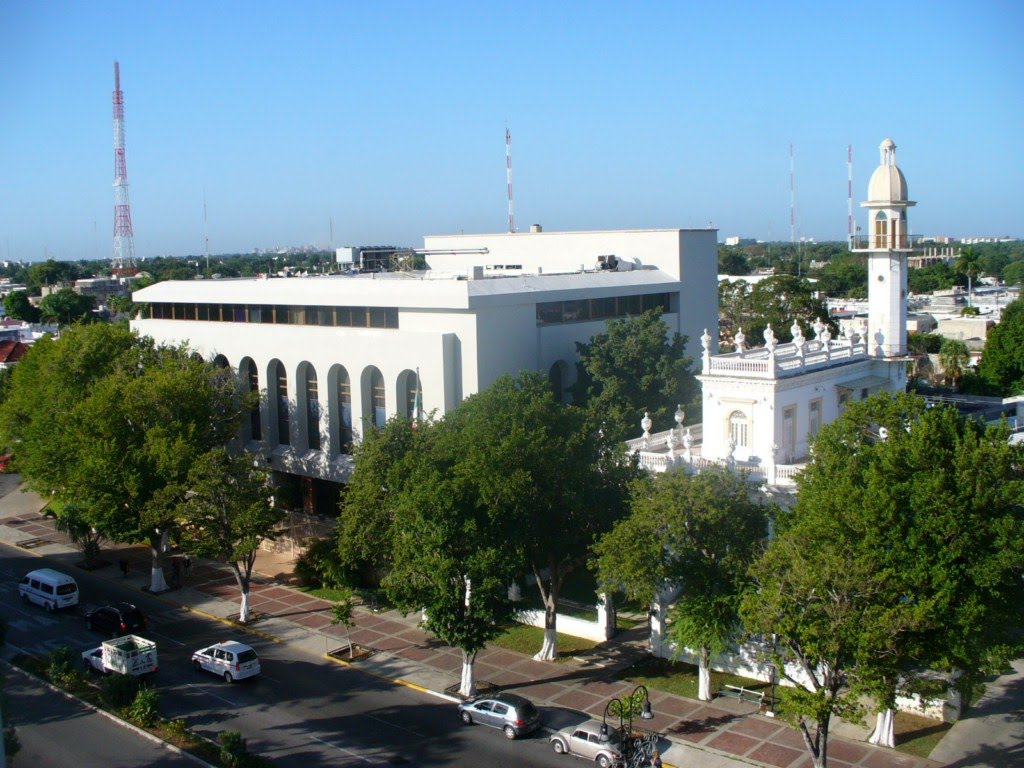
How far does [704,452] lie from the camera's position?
38.4 meters

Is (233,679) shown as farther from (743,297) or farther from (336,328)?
(743,297)

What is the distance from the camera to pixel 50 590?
1635 inches

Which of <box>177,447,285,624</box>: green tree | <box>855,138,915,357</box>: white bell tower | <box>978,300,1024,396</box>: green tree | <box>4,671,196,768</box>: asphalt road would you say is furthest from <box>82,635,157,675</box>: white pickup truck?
<box>978,300,1024,396</box>: green tree

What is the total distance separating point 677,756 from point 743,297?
58186mm

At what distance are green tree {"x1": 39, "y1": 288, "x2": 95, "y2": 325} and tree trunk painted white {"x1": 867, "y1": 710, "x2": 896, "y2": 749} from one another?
13096 centimetres

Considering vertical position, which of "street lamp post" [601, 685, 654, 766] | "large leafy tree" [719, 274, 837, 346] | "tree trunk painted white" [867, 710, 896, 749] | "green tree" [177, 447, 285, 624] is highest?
"large leafy tree" [719, 274, 837, 346]

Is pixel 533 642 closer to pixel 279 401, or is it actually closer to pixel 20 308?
pixel 279 401

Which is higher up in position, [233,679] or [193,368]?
[193,368]

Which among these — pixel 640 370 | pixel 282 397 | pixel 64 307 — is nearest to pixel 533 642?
pixel 640 370

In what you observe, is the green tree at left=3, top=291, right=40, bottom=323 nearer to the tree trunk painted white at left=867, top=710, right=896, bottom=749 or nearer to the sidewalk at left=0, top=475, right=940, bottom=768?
the sidewalk at left=0, top=475, right=940, bottom=768

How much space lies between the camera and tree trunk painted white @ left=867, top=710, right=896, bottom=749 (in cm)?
2730

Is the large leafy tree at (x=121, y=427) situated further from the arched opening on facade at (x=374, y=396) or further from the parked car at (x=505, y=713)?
the parked car at (x=505, y=713)

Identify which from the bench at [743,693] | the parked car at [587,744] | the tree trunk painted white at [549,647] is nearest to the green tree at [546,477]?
the tree trunk painted white at [549,647]

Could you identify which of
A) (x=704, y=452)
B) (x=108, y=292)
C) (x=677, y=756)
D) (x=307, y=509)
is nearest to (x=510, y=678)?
(x=677, y=756)
